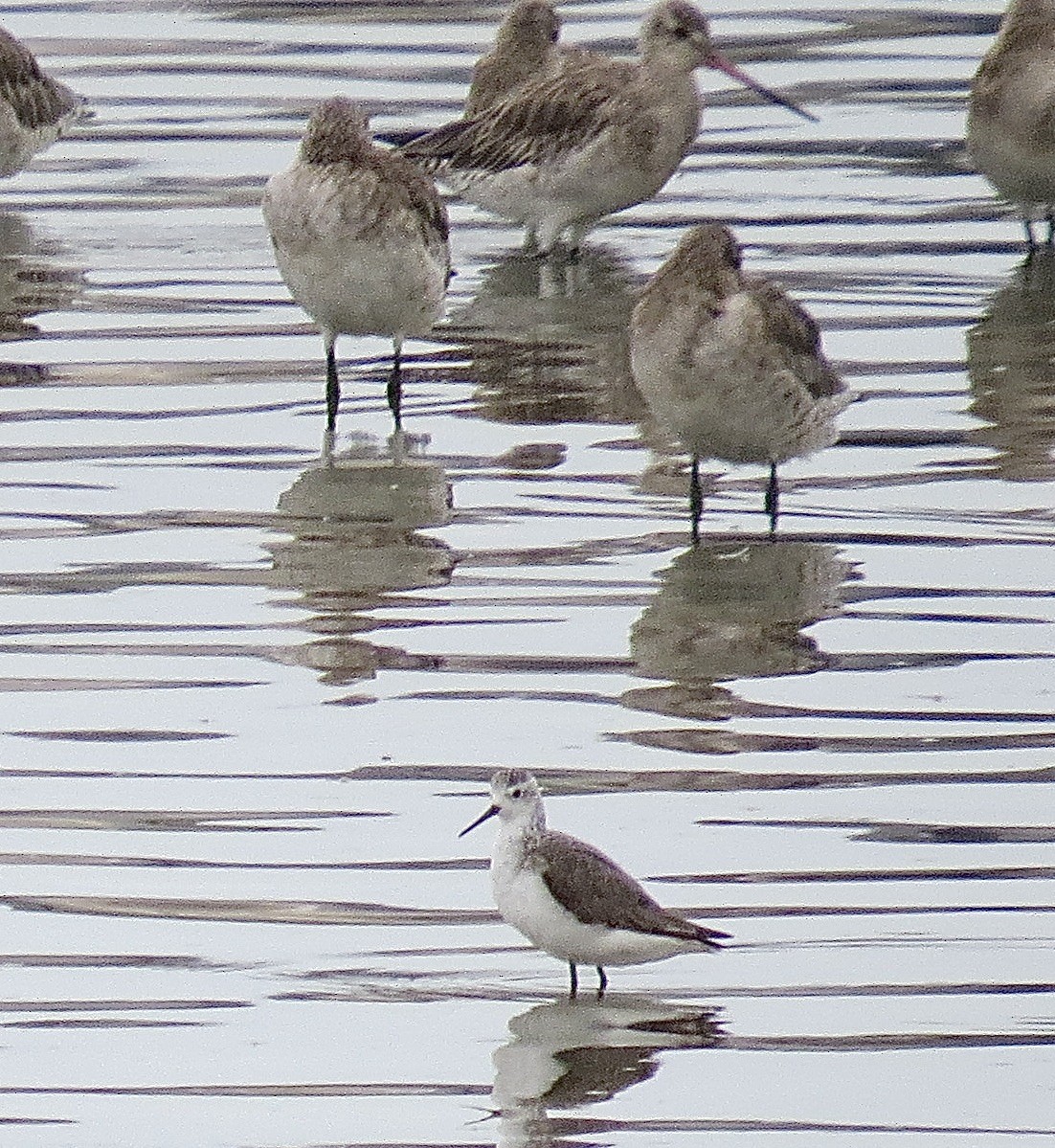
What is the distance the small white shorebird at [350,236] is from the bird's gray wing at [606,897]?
5292 mm

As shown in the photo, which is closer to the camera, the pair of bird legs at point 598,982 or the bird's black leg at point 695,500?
the pair of bird legs at point 598,982

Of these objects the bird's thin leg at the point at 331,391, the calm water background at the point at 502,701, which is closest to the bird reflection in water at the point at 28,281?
the calm water background at the point at 502,701

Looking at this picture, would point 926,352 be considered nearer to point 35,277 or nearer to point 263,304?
point 263,304

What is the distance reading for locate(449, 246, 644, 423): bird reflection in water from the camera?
12617 mm

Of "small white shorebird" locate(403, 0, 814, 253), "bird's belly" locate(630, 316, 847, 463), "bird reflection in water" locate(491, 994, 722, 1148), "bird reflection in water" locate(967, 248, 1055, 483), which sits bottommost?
"bird reflection in water" locate(491, 994, 722, 1148)

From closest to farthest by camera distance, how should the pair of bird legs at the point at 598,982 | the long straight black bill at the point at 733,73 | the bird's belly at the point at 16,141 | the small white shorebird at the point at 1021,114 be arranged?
the pair of bird legs at the point at 598,982 < the small white shorebird at the point at 1021,114 < the long straight black bill at the point at 733,73 < the bird's belly at the point at 16,141

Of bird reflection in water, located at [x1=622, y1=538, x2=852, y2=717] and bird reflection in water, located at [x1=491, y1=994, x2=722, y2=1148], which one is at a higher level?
bird reflection in water, located at [x1=622, y1=538, x2=852, y2=717]

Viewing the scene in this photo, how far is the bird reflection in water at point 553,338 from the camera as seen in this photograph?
12.6 metres

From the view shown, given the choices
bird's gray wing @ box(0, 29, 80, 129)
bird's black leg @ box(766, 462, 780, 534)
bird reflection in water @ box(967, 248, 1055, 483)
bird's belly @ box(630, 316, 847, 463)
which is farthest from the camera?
bird's gray wing @ box(0, 29, 80, 129)

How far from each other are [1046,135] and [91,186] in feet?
16.7

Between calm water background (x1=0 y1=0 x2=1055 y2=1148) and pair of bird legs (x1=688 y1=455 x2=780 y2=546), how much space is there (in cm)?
9

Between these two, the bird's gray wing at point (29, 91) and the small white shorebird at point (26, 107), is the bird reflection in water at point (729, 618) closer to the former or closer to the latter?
the small white shorebird at point (26, 107)

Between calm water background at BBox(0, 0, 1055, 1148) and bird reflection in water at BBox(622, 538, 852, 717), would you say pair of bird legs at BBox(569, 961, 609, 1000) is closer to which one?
calm water background at BBox(0, 0, 1055, 1148)

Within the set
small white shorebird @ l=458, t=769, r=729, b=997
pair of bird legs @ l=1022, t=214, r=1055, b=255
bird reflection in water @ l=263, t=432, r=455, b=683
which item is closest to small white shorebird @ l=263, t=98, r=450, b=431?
bird reflection in water @ l=263, t=432, r=455, b=683
